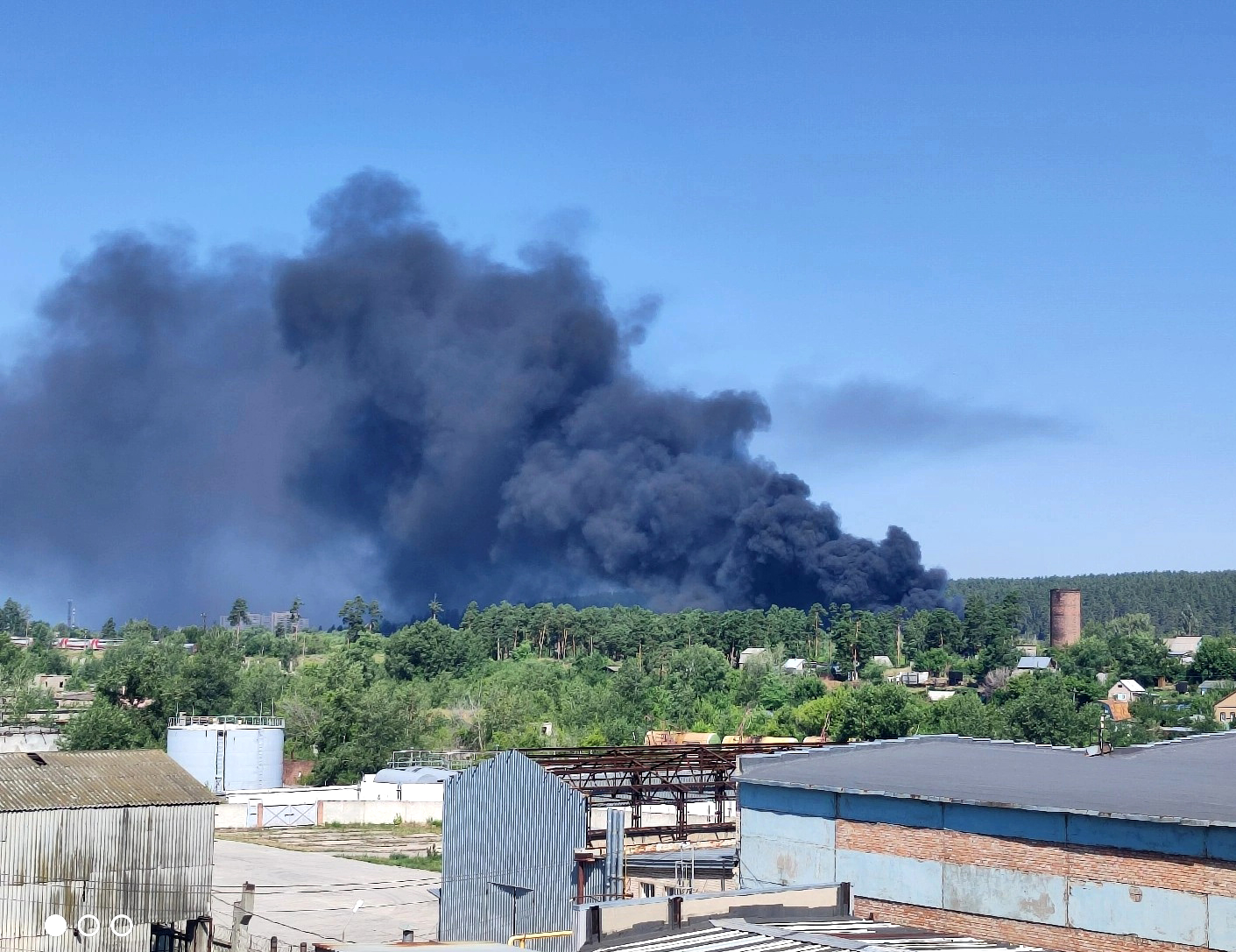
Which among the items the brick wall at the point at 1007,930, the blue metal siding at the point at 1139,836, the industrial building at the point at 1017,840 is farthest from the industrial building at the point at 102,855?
the blue metal siding at the point at 1139,836

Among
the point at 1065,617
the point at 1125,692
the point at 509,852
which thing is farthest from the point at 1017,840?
the point at 1065,617

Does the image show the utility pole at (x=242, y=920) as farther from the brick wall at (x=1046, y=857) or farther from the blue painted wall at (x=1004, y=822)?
the brick wall at (x=1046, y=857)

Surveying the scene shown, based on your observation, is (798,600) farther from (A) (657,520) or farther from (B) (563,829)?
(B) (563,829)

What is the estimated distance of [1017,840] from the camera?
65.1 ft

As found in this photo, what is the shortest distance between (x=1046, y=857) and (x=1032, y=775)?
2.81m

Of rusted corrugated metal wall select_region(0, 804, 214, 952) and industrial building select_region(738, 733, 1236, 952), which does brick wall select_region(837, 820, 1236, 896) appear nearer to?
industrial building select_region(738, 733, 1236, 952)

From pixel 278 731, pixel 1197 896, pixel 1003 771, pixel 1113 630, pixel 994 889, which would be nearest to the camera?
pixel 1197 896

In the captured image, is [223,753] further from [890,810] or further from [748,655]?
[748,655]

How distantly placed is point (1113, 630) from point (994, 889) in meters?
137

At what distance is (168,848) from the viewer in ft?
88.3

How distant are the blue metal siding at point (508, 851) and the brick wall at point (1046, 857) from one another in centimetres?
710

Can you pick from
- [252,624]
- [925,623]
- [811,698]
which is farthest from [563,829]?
[252,624]

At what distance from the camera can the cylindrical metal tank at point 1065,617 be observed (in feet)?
476
